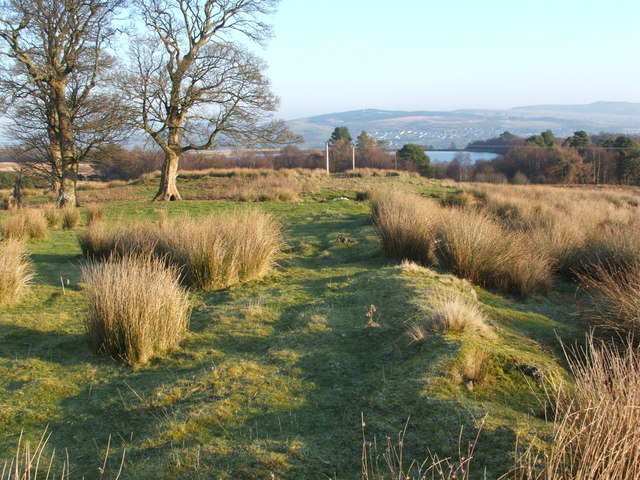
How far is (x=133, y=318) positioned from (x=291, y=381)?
5.21ft

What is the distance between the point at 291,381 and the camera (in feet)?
13.4

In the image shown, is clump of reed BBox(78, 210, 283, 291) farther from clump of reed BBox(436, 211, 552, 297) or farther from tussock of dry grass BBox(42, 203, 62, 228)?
tussock of dry grass BBox(42, 203, 62, 228)

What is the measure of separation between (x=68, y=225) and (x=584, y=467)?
13433mm

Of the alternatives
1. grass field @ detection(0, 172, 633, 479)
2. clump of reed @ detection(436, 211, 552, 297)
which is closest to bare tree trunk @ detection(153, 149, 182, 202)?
grass field @ detection(0, 172, 633, 479)

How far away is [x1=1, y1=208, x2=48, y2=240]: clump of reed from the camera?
10.7 m

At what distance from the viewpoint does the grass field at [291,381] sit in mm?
3066

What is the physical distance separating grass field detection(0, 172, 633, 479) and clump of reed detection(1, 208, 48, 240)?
4286 mm

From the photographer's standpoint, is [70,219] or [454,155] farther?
[454,155]

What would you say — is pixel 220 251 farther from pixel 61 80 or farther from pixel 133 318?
pixel 61 80

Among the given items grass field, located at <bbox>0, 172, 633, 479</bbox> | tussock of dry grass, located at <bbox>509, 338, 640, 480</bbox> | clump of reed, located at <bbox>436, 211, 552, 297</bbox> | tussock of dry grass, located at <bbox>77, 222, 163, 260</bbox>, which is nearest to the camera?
tussock of dry grass, located at <bbox>509, 338, 640, 480</bbox>

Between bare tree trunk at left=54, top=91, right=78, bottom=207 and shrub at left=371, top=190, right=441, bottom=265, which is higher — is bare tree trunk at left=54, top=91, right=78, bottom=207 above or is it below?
above

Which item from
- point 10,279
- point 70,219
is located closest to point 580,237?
point 10,279

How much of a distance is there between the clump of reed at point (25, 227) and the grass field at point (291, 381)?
4.29 metres

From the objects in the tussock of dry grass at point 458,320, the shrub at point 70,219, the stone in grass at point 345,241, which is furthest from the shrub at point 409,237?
the shrub at point 70,219
